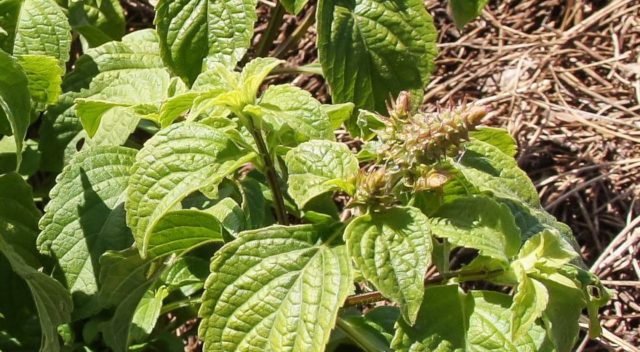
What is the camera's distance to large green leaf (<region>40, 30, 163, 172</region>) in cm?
224

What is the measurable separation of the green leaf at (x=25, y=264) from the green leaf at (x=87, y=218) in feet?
0.27

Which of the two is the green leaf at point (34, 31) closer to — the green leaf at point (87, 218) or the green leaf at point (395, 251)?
the green leaf at point (87, 218)

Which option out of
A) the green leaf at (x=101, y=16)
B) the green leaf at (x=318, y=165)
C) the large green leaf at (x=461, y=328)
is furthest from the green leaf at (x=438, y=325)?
the green leaf at (x=101, y=16)

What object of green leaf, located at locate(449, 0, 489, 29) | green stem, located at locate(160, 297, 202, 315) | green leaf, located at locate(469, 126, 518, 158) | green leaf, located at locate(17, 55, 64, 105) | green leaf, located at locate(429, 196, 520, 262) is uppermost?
green leaf, located at locate(449, 0, 489, 29)

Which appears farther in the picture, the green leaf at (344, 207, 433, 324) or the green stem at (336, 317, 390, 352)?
the green stem at (336, 317, 390, 352)

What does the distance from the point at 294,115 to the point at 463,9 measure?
25.3 inches

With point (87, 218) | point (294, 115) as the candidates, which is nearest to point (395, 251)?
point (294, 115)

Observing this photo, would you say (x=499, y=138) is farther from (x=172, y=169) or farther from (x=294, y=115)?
(x=172, y=169)

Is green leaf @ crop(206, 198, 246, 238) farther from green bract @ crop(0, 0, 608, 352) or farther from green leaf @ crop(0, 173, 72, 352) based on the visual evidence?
green leaf @ crop(0, 173, 72, 352)

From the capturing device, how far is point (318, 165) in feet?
5.30

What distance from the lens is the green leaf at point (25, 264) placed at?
189 centimetres

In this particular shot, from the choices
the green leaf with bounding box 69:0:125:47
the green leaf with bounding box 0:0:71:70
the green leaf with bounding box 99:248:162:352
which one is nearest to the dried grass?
the green leaf with bounding box 69:0:125:47

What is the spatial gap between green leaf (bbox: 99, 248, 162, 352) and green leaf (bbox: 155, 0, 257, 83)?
0.37 meters

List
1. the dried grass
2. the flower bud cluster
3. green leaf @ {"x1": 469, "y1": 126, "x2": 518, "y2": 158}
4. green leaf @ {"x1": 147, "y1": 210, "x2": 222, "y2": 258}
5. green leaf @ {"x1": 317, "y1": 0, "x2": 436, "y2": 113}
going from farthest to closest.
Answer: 1. the dried grass
2. green leaf @ {"x1": 317, "y1": 0, "x2": 436, "y2": 113}
3. green leaf @ {"x1": 469, "y1": 126, "x2": 518, "y2": 158}
4. green leaf @ {"x1": 147, "y1": 210, "x2": 222, "y2": 258}
5. the flower bud cluster
